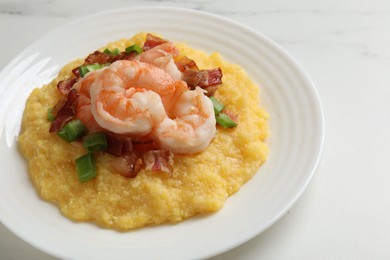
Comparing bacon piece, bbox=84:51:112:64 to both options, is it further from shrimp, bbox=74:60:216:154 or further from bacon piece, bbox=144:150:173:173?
bacon piece, bbox=144:150:173:173

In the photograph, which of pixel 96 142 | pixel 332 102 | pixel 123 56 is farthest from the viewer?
Answer: pixel 332 102

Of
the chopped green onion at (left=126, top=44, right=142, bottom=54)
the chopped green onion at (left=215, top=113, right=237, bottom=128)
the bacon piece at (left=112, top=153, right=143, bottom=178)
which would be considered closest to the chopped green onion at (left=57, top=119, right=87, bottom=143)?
the bacon piece at (left=112, top=153, right=143, bottom=178)

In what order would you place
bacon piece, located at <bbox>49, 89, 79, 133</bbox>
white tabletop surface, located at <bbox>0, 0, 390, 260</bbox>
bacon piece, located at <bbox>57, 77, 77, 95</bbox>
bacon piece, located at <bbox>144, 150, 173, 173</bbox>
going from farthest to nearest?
bacon piece, located at <bbox>57, 77, 77, 95</bbox>
bacon piece, located at <bbox>49, 89, 79, 133</bbox>
white tabletop surface, located at <bbox>0, 0, 390, 260</bbox>
bacon piece, located at <bbox>144, 150, 173, 173</bbox>

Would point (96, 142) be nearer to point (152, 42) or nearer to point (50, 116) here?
point (50, 116)

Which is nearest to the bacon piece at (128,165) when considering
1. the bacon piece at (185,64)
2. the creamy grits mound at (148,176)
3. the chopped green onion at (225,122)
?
the creamy grits mound at (148,176)

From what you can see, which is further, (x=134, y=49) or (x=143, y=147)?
(x=134, y=49)

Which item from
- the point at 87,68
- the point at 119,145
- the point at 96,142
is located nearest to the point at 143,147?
the point at 119,145

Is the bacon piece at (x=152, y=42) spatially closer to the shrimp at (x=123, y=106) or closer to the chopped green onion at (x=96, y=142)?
the shrimp at (x=123, y=106)
